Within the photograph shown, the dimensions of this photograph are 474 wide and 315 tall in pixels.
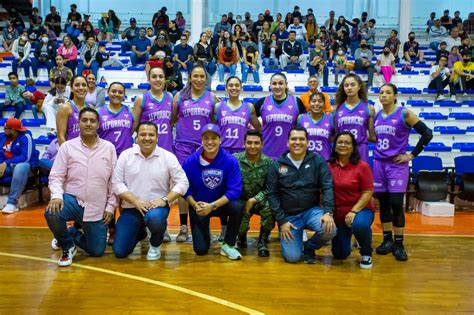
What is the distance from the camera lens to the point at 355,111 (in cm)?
511

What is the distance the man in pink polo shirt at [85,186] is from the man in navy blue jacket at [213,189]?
0.68 m

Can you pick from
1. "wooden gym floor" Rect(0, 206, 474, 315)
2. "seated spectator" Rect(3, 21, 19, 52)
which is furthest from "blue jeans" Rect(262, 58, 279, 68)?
"wooden gym floor" Rect(0, 206, 474, 315)

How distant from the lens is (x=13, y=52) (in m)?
13.9

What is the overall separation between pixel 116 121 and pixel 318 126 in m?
1.84

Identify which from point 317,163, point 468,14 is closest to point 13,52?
point 317,163

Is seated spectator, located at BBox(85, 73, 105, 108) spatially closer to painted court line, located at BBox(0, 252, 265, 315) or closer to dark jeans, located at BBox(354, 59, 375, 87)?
painted court line, located at BBox(0, 252, 265, 315)

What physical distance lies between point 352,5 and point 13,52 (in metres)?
11.6

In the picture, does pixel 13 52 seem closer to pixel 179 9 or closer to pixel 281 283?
pixel 179 9

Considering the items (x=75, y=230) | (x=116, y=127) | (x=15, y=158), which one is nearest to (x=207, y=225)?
(x=75, y=230)

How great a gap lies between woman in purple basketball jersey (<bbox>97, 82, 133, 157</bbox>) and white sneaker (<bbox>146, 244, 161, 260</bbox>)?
1.00 metres

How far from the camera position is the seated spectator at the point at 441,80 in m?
12.5

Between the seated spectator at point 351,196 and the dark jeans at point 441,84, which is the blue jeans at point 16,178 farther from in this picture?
the dark jeans at point 441,84

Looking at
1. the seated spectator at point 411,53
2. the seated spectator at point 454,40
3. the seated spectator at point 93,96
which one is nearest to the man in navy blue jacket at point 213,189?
the seated spectator at point 93,96

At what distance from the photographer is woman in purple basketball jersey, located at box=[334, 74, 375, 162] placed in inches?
199
